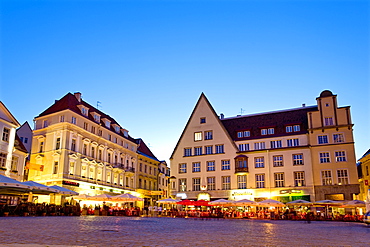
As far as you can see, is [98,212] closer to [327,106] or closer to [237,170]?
[237,170]

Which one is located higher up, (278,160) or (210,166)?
(278,160)

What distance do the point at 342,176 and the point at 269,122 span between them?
13.3 m

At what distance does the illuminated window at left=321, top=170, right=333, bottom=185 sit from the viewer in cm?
4497

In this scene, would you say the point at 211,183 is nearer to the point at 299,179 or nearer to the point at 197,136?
the point at 197,136

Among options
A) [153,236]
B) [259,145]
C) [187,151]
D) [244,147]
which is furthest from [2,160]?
[259,145]

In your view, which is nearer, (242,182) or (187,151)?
(242,182)

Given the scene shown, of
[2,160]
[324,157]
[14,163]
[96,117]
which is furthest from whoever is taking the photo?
[96,117]

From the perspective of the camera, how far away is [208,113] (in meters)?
54.9

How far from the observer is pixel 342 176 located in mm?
44344

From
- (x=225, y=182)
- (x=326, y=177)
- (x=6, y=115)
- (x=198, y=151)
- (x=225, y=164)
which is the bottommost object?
(x=225, y=182)

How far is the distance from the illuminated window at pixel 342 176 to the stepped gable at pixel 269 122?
24.1ft

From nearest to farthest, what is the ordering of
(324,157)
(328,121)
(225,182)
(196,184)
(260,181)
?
(324,157), (328,121), (260,181), (225,182), (196,184)

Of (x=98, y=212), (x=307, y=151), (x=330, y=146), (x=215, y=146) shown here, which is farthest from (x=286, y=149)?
(x=98, y=212)

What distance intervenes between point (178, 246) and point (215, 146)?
44.4 meters
